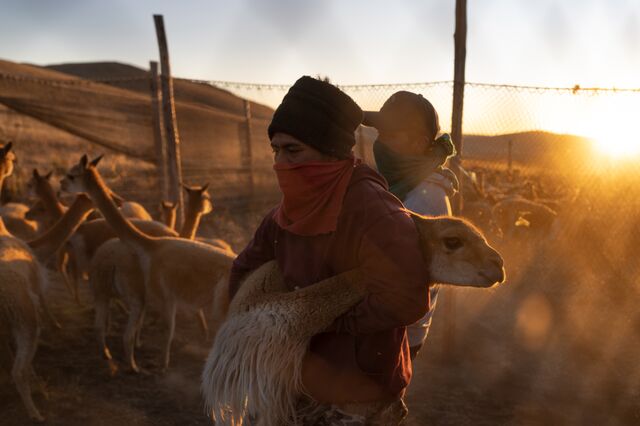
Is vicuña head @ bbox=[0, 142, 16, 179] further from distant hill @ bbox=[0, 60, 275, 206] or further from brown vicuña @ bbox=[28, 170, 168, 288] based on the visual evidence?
distant hill @ bbox=[0, 60, 275, 206]

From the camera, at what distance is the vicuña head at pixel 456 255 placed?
161cm

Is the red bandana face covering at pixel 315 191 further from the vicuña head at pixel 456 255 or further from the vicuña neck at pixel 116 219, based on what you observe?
the vicuña neck at pixel 116 219

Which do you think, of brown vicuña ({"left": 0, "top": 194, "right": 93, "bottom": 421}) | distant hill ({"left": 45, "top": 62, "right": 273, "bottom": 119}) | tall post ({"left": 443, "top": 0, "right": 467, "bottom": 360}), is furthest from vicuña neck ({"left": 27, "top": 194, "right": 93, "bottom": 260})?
distant hill ({"left": 45, "top": 62, "right": 273, "bottom": 119})

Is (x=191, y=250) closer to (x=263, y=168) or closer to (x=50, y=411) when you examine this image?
(x=50, y=411)

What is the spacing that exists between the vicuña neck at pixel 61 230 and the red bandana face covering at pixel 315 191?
5.18 metres

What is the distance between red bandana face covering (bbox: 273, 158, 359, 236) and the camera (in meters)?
1.53

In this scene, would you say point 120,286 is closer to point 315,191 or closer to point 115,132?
point 315,191

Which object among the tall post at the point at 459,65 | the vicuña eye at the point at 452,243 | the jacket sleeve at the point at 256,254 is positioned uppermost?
the tall post at the point at 459,65

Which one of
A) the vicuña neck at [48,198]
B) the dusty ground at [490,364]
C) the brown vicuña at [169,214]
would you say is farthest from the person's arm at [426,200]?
the vicuña neck at [48,198]

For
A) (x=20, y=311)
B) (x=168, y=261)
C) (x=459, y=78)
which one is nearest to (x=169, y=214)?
(x=168, y=261)

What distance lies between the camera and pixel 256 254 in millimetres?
1836

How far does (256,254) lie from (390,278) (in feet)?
2.12

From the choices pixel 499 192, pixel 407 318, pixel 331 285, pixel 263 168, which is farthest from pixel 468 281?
pixel 499 192

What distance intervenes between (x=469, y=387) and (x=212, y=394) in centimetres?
443
